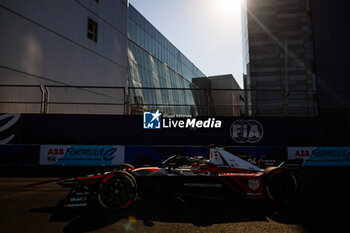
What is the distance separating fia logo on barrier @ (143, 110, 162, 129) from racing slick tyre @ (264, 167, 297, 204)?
22.1ft

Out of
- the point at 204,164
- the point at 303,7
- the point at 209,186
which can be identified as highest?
the point at 303,7

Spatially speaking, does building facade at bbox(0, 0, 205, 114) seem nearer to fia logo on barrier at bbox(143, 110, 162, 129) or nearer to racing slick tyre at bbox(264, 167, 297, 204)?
fia logo on barrier at bbox(143, 110, 162, 129)

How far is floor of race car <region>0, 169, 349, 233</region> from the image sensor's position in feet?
11.3

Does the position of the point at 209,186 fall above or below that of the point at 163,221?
above

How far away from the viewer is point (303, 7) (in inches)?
1645

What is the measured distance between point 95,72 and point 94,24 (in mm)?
3976

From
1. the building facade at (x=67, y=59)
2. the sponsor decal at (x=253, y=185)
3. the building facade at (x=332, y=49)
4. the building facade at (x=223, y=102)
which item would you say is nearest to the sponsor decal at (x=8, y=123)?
the building facade at (x=67, y=59)

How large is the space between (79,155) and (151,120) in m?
3.70

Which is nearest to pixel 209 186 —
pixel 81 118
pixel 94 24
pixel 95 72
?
pixel 81 118

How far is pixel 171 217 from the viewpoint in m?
3.94

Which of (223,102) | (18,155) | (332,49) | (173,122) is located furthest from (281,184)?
(332,49)

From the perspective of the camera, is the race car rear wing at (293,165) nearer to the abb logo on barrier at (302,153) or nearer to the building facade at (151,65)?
the abb logo on barrier at (302,153)

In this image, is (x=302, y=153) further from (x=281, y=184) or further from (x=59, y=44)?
(x=59, y=44)

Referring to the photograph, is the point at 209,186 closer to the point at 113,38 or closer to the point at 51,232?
the point at 51,232
